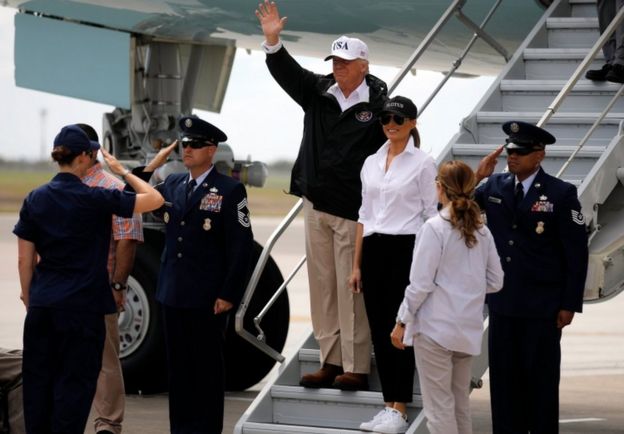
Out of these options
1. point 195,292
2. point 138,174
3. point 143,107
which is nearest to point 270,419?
point 195,292

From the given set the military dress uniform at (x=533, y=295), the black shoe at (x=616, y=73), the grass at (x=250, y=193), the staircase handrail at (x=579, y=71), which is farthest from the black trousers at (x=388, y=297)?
the grass at (x=250, y=193)

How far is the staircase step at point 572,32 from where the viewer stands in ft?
26.3

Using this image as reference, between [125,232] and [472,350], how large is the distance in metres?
2.00

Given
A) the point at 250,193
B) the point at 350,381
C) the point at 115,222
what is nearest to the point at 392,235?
the point at 350,381

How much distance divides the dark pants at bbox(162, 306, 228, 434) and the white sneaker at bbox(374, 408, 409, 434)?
797 millimetres

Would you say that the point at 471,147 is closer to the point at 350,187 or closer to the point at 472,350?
the point at 350,187

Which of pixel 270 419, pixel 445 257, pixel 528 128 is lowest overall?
pixel 270 419

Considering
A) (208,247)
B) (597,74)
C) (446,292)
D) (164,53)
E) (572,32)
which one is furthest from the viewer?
(164,53)

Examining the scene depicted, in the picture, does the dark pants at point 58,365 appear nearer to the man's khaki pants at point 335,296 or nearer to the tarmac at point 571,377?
the man's khaki pants at point 335,296

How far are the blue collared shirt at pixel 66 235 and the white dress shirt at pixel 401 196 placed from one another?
1095 millimetres

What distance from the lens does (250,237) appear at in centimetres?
681

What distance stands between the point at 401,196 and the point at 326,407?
3.58 feet

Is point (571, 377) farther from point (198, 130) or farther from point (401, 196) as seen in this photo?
point (198, 130)

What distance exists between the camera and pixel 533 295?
6.45 m
